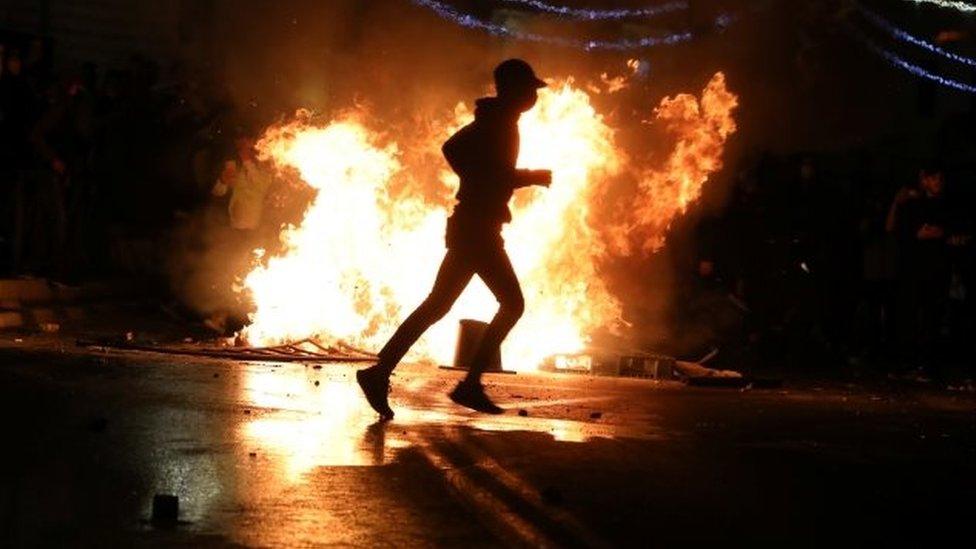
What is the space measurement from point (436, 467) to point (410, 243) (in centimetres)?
769

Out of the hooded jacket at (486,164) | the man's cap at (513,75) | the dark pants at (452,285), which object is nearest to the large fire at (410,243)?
the dark pants at (452,285)

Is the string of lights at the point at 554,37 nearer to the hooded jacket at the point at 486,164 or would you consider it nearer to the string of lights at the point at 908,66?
the string of lights at the point at 908,66

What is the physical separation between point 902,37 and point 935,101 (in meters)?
3.59

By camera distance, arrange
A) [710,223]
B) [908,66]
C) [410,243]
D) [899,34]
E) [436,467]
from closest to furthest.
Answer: [436,467] < [410,243] < [710,223] < [899,34] < [908,66]

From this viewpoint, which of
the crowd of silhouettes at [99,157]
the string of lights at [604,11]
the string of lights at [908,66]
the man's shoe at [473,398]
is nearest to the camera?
the man's shoe at [473,398]

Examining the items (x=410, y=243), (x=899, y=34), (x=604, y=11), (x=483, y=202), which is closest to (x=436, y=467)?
(x=483, y=202)

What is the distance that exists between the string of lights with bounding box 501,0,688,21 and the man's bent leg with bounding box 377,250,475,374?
45.9 feet

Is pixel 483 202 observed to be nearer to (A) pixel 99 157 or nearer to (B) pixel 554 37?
(A) pixel 99 157

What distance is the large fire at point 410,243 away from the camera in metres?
14.3

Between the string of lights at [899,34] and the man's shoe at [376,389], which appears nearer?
the man's shoe at [376,389]

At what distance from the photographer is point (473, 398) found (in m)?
9.20

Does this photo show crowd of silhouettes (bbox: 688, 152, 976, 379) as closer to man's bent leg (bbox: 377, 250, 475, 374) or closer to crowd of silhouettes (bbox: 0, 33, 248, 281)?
crowd of silhouettes (bbox: 0, 33, 248, 281)

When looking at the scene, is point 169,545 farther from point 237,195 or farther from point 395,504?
point 237,195

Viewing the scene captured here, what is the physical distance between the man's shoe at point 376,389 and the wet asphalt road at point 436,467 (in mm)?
110
